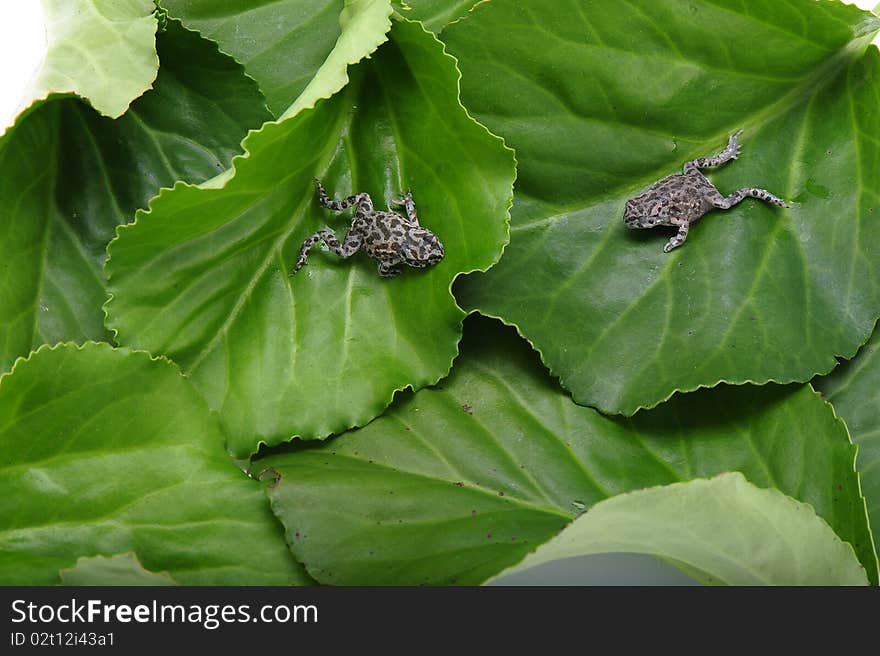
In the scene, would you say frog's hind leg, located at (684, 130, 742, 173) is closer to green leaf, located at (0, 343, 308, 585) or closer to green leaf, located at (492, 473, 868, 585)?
green leaf, located at (492, 473, 868, 585)

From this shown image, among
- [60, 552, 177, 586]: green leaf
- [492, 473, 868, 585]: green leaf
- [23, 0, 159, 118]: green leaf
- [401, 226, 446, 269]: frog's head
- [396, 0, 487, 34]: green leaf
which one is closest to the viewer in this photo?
[492, 473, 868, 585]: green leaf

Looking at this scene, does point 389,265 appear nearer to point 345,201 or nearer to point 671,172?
point 345,201

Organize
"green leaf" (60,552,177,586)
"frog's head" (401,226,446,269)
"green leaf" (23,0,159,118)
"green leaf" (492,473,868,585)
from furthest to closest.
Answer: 1. "frog's head" (401,226,446,269)
2. "green leaf" (23,0,159,118)
3. "green leaf" (60,552,177,586)
4. "green leaf" (492,473,868,585)

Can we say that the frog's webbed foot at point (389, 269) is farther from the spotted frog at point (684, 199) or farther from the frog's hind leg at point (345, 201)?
the spotted frog at point (684, 199)

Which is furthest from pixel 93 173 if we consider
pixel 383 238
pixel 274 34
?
pixel 383 238

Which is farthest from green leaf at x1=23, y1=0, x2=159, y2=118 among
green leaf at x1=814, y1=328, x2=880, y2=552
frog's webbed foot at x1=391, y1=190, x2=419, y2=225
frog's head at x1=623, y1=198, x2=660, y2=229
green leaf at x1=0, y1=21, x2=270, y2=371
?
green leaf at x1=814, y1=328, x2=880, y2=552

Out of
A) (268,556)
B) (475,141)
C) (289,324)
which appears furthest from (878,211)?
(268,556)
